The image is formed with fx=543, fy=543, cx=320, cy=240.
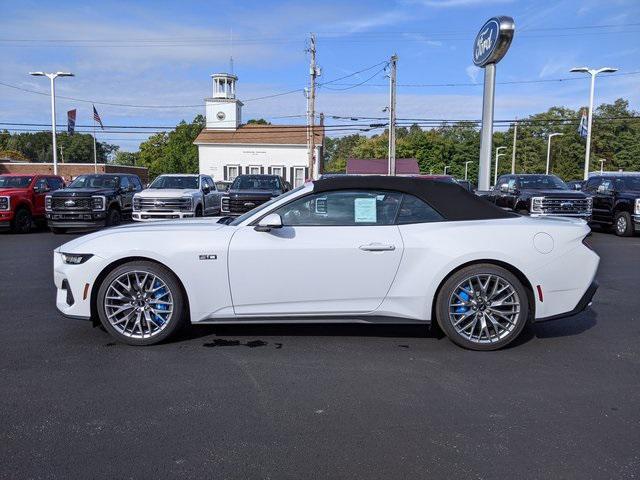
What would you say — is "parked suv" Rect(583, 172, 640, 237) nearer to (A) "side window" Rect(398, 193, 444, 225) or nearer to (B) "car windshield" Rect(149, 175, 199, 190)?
(B) "car windshield" Rect(149, 175, 199, 190)

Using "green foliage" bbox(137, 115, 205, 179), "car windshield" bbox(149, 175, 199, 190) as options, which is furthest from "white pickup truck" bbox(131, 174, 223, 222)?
"green foliage" bbox(137, 115, 205, 179)

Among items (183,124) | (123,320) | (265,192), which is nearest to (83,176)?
(265,192)

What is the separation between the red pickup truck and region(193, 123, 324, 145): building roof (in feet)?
104

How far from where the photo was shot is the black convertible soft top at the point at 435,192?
16.6ft

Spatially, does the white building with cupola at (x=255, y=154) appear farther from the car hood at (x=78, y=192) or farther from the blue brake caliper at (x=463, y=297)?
the blue brake caliper at (x=463, y=297)

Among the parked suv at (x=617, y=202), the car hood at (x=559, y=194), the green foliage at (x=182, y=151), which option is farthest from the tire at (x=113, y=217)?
the green foliage at (x=182, y=151)

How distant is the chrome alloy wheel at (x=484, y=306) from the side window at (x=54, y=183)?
16.4m

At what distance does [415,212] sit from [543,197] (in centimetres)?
1154

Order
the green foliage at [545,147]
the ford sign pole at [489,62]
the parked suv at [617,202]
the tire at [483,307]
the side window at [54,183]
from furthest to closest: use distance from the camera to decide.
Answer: the green foliage at [545,147] → the ford sign pole at [489,62] → the side window at [54,183] → the parked suv at [617,202] → the tire at [483,307]

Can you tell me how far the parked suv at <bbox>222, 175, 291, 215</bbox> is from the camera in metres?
16.0

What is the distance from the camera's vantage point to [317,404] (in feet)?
12.4

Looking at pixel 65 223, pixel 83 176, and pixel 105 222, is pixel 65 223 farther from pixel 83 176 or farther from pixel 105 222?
pixel 83 176

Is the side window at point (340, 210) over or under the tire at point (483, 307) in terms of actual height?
over

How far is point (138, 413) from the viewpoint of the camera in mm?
3607
